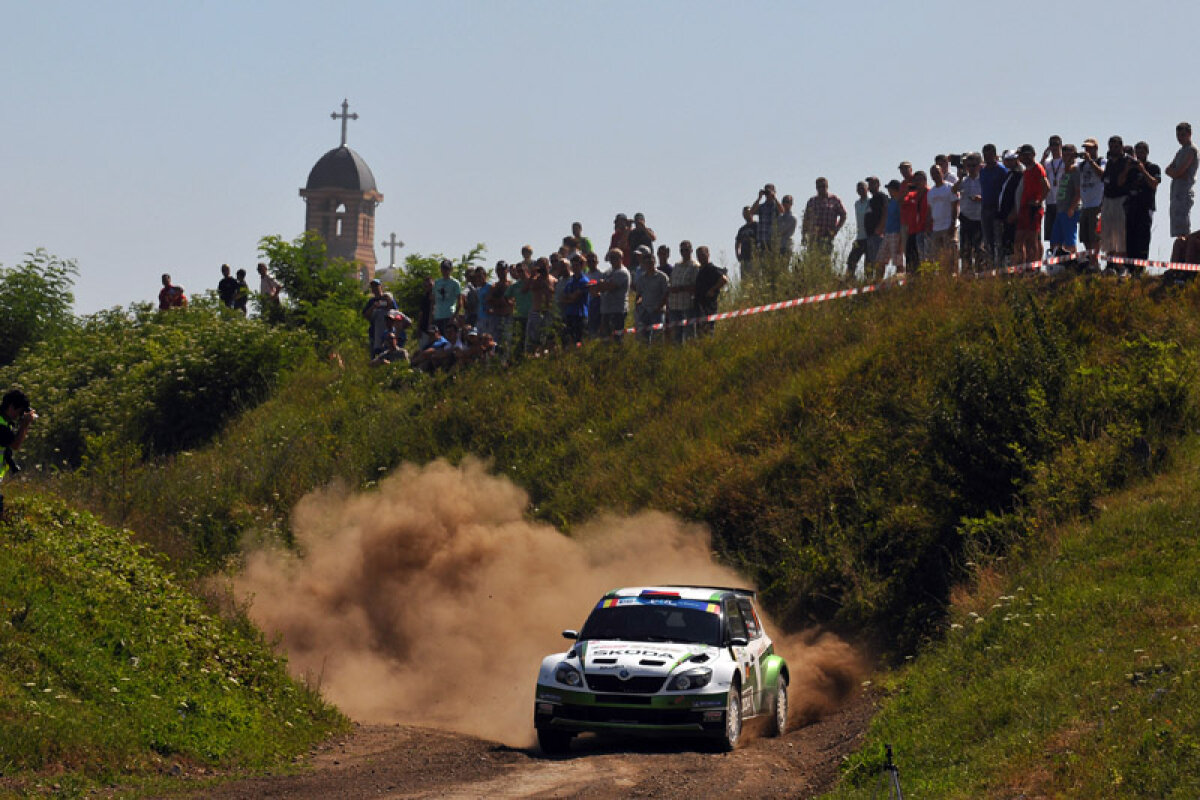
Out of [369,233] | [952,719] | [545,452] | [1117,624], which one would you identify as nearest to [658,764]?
[952,719]

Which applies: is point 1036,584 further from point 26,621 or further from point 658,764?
point 26,621

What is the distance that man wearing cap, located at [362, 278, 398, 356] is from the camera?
32688mm

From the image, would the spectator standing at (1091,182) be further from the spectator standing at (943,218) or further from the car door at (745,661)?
the car door at (745,661)

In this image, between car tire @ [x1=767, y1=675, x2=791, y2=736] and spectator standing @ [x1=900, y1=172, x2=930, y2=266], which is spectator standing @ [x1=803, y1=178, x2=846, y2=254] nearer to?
spectator standing @ [x1=900, y1=172, x2=930, y2=266]

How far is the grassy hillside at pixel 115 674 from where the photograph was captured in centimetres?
1332

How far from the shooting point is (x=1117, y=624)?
14984 mm

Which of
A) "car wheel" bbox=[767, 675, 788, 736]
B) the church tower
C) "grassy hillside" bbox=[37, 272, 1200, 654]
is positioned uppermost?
the church tower

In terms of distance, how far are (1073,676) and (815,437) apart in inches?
421

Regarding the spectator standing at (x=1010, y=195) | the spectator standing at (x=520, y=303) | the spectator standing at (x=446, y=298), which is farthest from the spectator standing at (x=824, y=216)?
the spectator standing at (x=446, y=298)

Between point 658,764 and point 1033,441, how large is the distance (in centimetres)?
900

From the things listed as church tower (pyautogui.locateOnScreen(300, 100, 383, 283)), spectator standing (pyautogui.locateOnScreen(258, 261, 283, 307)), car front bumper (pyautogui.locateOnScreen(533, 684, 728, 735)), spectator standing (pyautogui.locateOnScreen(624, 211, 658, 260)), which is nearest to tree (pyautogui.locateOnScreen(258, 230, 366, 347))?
spectator standing (pyautogui.locateOnScreen(258, 261, 283, 307))

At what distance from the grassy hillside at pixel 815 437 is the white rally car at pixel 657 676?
4352 mm

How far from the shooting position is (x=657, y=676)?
15328mm

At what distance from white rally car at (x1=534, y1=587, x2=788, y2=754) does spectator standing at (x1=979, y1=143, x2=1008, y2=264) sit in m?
11.5
